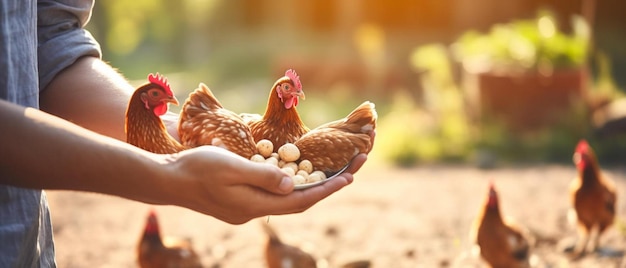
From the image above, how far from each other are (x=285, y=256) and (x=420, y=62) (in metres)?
8.95

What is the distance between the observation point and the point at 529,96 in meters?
8.78

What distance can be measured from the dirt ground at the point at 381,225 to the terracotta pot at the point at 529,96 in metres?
1.13

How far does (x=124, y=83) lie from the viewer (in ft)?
6.82

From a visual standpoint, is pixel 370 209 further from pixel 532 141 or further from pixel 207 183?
pixel 207 183

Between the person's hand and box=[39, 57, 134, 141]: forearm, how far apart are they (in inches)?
19.1

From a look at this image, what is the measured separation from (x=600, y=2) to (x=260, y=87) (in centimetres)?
703

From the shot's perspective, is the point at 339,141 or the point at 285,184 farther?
the point at 339,141

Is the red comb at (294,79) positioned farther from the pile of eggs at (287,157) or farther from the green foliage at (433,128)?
the green foliage at (433,128)

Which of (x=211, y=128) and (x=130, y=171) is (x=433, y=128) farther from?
(x=130, y=171)

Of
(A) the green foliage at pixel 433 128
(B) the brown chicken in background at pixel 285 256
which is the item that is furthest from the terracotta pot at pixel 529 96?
(B) the brown chicken in background at pixel 285 256

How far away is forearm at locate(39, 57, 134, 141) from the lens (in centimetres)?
193

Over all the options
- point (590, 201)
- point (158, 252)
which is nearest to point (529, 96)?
point (590, 201)

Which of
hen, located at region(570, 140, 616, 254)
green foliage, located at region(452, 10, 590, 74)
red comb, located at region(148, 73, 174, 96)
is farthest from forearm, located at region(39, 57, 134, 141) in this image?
green foliage, located at region(452, 10, 590, 74)

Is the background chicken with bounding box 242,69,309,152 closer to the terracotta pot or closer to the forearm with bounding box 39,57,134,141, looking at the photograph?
the forearm with bounding box 39,57,134,141
